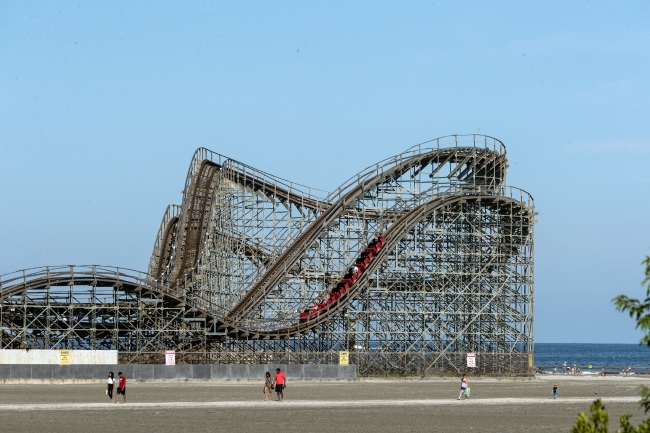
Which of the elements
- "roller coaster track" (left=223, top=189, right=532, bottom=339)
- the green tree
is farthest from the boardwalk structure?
the green tree

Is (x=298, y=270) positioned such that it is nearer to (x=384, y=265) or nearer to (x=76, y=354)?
(x=384, y=265)

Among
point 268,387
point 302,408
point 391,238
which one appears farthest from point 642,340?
point 391,238

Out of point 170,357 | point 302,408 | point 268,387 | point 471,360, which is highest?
point 170,357

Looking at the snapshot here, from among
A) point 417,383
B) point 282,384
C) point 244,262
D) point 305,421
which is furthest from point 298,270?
point 305,421

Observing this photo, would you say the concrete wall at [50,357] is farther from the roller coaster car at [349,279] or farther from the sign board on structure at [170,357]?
the roller coaster car at [349,279]

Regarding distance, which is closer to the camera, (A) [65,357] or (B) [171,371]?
(A) [65,357]

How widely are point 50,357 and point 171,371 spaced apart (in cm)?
446

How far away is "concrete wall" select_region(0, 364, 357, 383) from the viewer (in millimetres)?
38031

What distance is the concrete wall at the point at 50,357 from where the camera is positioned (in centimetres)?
3850

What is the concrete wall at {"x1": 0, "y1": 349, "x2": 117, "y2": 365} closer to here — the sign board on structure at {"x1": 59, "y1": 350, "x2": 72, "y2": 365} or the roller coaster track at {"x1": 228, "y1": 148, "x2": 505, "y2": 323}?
the sign board on structure at {"x1": 59, "y1": 350, "x2": 72, "y2": 365}

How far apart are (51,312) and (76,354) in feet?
13.1

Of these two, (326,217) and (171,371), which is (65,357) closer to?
(171,371)

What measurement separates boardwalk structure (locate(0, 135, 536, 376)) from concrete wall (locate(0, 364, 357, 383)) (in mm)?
1948

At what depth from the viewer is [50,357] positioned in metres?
39.2
